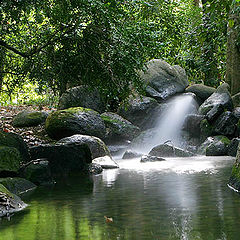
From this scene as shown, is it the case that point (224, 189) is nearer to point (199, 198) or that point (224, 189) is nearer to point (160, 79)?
point (199, 198)

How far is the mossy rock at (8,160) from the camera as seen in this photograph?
7.65 m

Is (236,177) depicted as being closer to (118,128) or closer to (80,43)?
(80,43)

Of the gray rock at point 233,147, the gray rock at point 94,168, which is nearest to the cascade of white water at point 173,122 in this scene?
the gray rock at point 233,147

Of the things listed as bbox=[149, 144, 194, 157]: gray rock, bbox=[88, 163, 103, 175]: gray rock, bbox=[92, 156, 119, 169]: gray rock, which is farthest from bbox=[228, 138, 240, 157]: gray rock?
bbox=[88, 163, 103, 175]: gray rock

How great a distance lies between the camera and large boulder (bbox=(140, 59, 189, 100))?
725 inches

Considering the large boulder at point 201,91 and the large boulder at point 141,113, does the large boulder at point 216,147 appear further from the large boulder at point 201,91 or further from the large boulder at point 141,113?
the large boulder at point 201,91

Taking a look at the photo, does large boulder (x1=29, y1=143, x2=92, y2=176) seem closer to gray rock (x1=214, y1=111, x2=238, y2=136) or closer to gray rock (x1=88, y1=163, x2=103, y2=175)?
gray rock (x1=88, y1=163, x2=103, y2=175)

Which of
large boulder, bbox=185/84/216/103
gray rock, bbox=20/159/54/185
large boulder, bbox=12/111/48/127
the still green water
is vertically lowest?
the still green water

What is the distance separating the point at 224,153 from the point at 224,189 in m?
6.29

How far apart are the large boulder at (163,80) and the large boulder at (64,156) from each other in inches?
347

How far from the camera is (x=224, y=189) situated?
6742 mm

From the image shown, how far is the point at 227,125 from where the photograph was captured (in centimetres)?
Result: 1436

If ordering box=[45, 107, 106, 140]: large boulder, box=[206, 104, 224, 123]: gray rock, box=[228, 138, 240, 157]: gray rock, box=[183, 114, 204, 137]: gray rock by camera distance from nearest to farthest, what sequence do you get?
box=[228, 138, 240, 157]: gray rock
box=[45, 107, 106, 140]: large boulder
box=[206, 104, 224, 123]: gray rock
box=[183, 114, 204, 137]: gray rock

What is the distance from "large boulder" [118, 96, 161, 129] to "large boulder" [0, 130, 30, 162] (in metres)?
7.95
